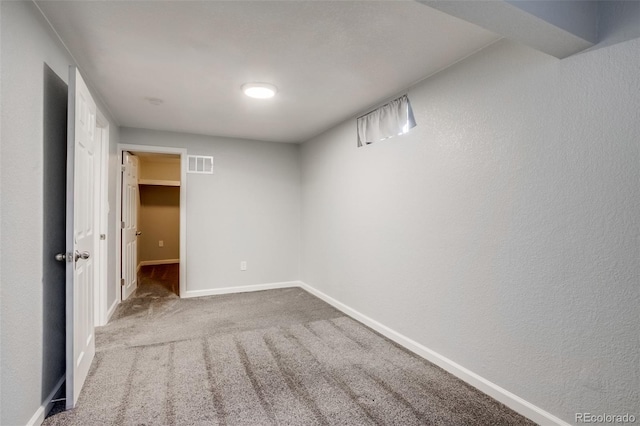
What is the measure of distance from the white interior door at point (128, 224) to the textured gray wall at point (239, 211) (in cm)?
43

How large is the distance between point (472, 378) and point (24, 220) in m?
2.83

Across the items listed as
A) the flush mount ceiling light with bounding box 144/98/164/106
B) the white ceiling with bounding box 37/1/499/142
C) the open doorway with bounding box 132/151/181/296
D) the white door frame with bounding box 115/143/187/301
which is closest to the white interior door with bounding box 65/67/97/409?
the white ceiling with bounding box 37/1/499/142

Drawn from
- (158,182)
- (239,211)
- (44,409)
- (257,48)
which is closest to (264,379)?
(44,409)

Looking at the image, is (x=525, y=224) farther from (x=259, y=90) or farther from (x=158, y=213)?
(x=158, y=213)

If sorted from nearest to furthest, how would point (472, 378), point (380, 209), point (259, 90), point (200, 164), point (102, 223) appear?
point (472, 378) < point (259, 90) < point (380, 209) < point (102, 223) < point (200, 164)

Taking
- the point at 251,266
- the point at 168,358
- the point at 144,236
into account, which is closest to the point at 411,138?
the point at 168,358

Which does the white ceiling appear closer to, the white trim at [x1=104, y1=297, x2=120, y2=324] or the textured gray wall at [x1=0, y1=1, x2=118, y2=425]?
Result: the textured gray wall at [x1=0, y1=1, x2=118, y2=425]

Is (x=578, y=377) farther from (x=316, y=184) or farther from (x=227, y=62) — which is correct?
(x=316, y=184)

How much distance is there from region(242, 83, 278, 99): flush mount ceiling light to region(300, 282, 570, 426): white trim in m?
2.43

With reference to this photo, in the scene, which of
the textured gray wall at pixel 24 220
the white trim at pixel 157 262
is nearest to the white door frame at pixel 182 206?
the textured gray wall at pixel 24 220

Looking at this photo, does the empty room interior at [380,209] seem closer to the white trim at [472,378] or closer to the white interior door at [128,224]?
the white trim at [472,378]

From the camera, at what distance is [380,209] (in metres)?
3.09

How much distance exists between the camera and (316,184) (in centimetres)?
445

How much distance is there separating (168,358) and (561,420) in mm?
2676
